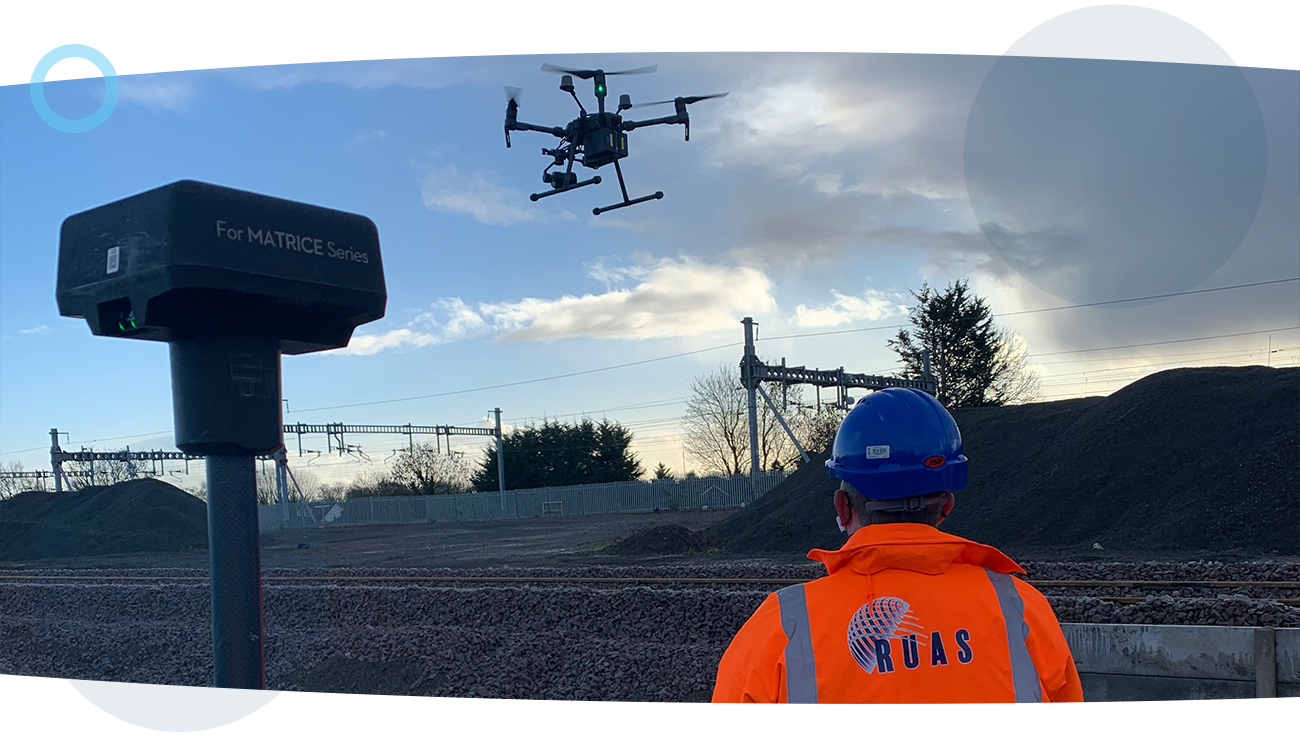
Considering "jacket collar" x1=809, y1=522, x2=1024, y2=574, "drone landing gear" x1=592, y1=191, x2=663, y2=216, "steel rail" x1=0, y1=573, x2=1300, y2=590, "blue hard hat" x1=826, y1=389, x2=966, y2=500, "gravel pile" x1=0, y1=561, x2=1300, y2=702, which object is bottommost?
"steel rail" x1=0, y1=573, x2=1300, y2=590

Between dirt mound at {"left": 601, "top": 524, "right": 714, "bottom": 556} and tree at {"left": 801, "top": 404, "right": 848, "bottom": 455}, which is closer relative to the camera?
dirt mound at {"left": 601, "top": 524, "right": 714, "bottom": 556}

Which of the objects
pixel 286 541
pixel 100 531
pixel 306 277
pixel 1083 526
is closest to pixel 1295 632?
pixel 306 277

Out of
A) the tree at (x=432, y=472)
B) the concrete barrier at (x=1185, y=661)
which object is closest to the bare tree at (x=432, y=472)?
the tree at (x=432, y=472)

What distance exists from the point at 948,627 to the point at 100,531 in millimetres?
48899

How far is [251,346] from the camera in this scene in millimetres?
2854

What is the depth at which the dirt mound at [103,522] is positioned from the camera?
138ft

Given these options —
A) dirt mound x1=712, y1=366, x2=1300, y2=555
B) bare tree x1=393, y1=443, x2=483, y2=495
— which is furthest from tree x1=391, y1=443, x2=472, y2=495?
dirt mound x1=712, y1=366, x2=1300, y2=555

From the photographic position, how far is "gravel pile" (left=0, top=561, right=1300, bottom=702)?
7.73 m

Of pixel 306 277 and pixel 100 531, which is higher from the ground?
pixel 306 277

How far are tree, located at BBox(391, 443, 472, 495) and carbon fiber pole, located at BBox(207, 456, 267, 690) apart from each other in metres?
65.3

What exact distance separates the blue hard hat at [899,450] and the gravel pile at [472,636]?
549 centimetres

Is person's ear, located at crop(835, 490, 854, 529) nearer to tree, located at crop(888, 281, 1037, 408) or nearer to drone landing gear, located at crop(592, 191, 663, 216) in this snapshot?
drone landing gear, located at crop(592, 191, 663, 216)

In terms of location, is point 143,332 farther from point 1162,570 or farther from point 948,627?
point 1162,570

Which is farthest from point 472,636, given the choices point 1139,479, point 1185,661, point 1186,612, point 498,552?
point 498,552
